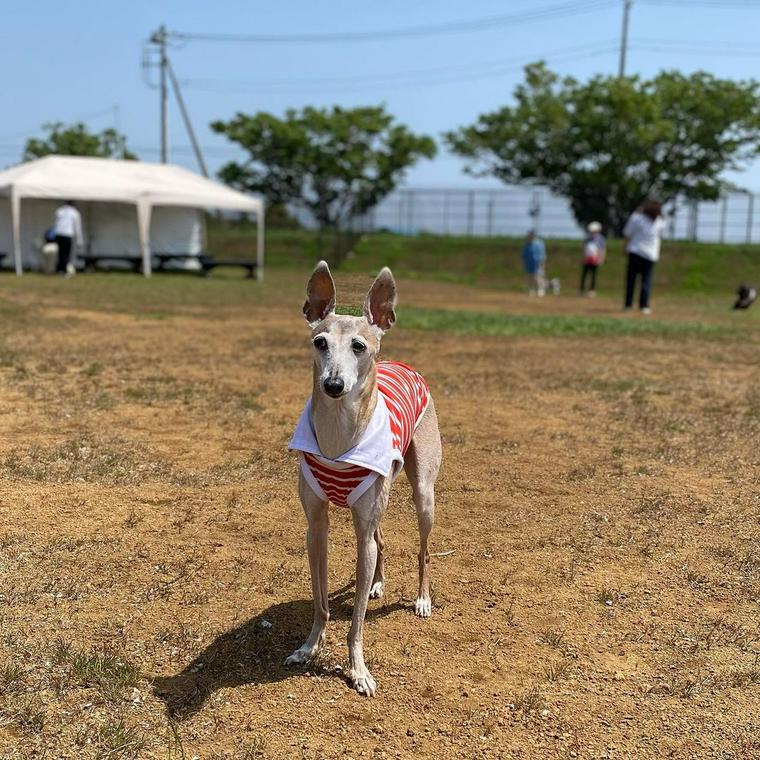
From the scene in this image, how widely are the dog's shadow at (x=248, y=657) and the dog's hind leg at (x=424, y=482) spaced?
0.15 meters

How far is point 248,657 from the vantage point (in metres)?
3.18

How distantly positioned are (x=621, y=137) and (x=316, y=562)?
33060 mm

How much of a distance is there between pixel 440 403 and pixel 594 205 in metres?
30.7

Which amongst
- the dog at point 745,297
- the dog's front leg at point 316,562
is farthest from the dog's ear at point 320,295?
the dog at point 745,297

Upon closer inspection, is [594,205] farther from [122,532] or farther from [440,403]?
[122,532]

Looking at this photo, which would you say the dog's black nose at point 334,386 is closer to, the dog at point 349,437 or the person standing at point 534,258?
the dog at point 349,437

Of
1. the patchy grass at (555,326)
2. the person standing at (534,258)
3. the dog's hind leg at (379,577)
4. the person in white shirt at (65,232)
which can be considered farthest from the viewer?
the person standing at (534,258)

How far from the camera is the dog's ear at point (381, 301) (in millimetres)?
2963

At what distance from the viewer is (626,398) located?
7934 mm

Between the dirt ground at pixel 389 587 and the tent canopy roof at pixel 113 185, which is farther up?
the tent canopy roof at pixel 113 185

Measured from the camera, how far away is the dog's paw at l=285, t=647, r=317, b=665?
3.14m

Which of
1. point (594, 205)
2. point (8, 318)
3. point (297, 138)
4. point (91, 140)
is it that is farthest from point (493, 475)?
point (91, 140)

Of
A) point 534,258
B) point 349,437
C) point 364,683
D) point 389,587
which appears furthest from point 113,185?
point 364,683

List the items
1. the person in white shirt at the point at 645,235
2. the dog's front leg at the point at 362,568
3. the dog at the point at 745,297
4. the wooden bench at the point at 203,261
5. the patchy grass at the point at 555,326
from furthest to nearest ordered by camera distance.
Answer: the wooden bench at the point at 203,261, the dog at the point at 745,297, the person in white shirt at the point at 645,235, the patchy grass at the point at 555,326, the dog's front leg at the point at 362,568
